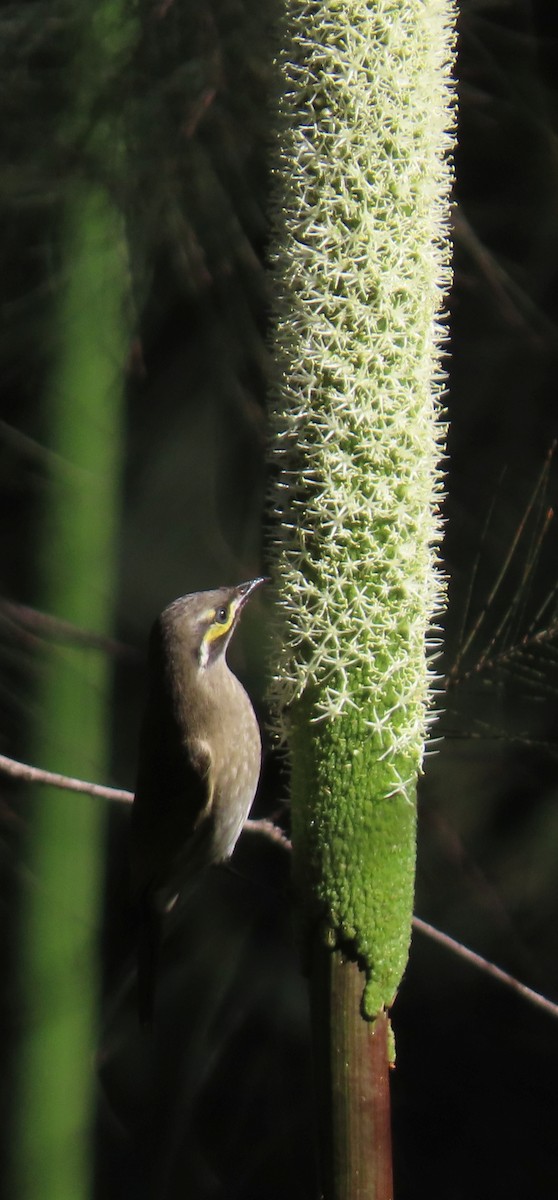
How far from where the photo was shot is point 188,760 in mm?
1042

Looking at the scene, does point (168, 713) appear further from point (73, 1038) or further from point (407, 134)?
point (407, 134)

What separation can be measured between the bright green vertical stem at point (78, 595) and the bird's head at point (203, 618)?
141 millimetres

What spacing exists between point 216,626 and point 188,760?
0.16 meters

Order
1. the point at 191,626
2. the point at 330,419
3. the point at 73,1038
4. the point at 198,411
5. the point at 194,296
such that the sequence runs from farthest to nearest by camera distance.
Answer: the point at 198,411
the point at 194,296
the point at 73,1038
the point at 191,626
the point at 330,419

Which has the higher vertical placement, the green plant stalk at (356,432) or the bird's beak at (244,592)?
the green plant stalk at (356,432)

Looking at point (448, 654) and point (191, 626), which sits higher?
point (191, 626)

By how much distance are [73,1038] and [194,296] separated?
80 cm

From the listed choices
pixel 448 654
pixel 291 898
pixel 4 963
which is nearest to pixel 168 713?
pixel 448 654

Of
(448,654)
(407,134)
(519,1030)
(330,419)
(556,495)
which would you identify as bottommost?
(519,1030)

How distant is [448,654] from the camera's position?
1202 mm

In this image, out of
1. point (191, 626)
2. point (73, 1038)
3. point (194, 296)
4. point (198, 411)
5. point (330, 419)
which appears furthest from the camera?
point (198, 411)

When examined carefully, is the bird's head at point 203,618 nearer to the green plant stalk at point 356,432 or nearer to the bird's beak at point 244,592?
the bird's beak at point 244,592

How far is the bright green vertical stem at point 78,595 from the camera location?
1.08 metres

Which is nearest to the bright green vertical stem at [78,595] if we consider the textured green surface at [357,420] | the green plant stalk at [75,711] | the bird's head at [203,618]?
the green plant stalk at [75,711]
